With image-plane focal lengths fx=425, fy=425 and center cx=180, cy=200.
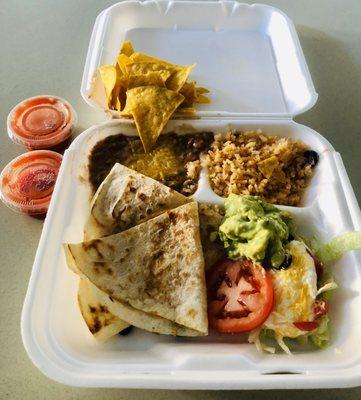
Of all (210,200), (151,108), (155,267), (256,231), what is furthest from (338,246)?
(151,108)

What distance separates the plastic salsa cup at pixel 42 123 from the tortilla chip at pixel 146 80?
0.33 m

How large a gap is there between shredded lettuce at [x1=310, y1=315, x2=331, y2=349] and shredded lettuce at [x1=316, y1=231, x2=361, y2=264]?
23 cm

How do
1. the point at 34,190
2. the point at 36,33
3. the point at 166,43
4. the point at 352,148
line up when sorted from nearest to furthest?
the point at 34,190, the point at 352,148, the point at 166,43, the point at 36,33

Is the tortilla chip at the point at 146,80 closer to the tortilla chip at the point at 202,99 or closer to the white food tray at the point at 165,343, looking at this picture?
the tortilla chip at the point at 202,99

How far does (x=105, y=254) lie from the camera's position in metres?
1.37

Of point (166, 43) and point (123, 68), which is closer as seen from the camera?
point (123, 68)

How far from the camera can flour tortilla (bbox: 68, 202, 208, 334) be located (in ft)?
4.28

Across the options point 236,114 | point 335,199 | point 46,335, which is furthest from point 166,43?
point 46,335

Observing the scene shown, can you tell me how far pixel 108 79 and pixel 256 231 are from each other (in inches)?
39.0

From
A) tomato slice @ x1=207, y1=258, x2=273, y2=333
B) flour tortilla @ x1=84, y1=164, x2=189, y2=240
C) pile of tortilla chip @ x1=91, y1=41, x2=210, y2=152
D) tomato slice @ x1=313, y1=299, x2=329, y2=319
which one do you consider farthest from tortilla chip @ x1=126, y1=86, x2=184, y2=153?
tomato slice @ x1=313, y1=299, x2=329, y2=319

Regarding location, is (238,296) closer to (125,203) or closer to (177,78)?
(125,203)

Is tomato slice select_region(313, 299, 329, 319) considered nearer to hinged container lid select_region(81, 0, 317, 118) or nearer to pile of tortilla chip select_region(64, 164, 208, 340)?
pile of tortilla chip select_region(64, 164, 208, 340)

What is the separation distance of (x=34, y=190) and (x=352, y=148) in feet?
4.86

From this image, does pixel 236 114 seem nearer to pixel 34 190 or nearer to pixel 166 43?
pixel 166 43
